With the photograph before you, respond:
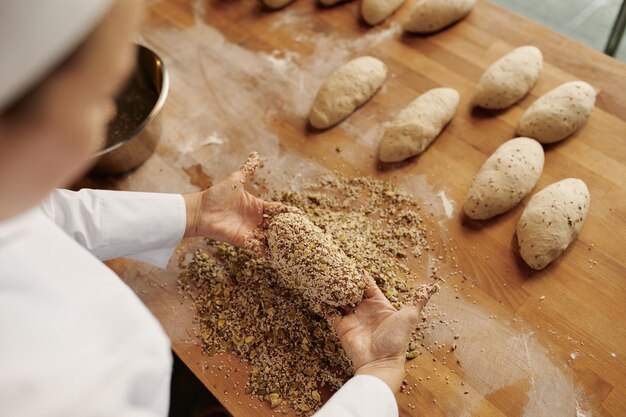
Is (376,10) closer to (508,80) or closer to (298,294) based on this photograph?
(508,80)

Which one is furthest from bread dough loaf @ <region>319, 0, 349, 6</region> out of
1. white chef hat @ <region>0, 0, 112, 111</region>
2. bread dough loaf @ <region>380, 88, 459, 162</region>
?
white chef hat @ <region>0, 0, 112, 111</region>

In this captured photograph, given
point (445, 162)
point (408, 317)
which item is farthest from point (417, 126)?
point (408, 317)

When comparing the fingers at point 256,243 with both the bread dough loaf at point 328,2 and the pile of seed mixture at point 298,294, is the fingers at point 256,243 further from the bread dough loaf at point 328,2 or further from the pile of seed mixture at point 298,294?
the bread dough loaf at point 328,2

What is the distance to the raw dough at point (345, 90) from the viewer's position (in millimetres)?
1663

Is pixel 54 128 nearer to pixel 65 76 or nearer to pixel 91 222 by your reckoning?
pixel 65 76

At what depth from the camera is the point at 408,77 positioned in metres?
1.80

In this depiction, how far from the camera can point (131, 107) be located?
171 cm

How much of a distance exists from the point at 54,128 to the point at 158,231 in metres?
0.91

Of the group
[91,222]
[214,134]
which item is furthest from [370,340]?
[214,134]

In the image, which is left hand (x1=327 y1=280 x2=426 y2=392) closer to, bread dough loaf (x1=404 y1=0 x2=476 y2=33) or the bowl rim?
the bowl rim

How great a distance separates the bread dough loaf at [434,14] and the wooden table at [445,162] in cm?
4

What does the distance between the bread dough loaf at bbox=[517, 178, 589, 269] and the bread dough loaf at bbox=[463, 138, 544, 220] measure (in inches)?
2.0

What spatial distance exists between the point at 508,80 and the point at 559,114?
0.66 ft

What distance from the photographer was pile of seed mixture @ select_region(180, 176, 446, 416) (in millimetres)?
1224
